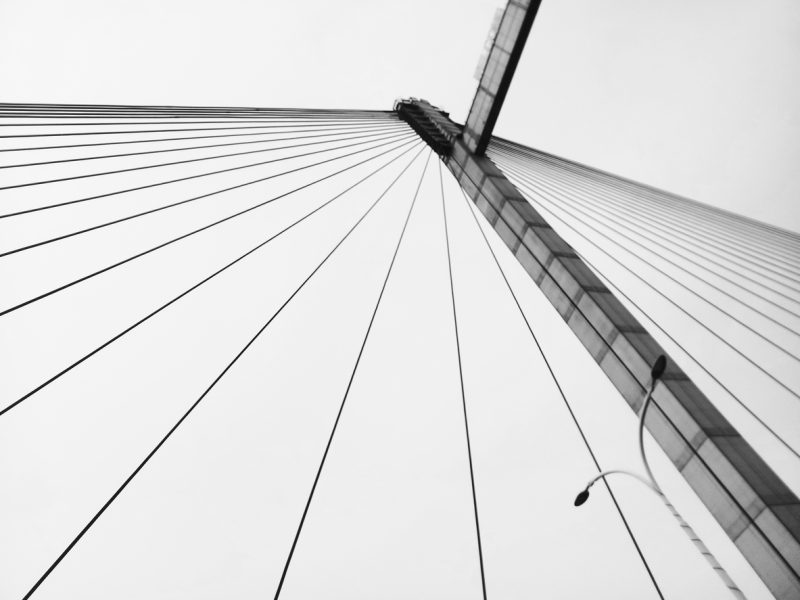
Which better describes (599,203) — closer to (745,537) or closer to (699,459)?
(699,459)

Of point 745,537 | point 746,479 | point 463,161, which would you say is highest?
point 463,161

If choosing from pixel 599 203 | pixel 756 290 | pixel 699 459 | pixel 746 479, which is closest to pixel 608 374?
pixel 699 459

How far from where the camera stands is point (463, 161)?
38.8ft

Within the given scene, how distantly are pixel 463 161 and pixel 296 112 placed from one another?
581 cm

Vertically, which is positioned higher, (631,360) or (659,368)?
(659,368)

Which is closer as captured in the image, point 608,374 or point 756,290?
point 608,374

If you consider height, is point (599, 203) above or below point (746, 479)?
above

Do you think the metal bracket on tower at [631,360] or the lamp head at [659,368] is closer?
the lamp head at [659,368]

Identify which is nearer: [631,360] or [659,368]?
[659,368]

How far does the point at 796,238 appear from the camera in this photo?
1497 cm

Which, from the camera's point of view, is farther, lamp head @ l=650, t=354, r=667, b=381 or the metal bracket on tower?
the metal bracket on tower

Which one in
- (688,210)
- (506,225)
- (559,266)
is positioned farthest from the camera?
(688,210)

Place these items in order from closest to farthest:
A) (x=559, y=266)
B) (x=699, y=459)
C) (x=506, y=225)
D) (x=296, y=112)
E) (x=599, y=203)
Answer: (x=699, y=459) < (x=559, y=266) < (x=506, y=225) < (x=599, y=203) < (x=296, y=112)

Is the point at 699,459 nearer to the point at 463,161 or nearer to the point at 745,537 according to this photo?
the point at 745,537
